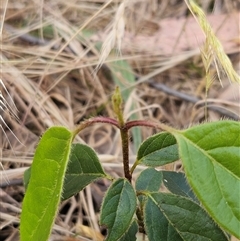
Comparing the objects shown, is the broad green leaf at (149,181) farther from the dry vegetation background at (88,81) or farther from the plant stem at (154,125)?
the dry vegetation background at (88,81)

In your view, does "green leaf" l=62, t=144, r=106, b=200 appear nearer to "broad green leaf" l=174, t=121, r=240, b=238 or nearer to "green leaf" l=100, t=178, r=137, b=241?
"green leaf" l=100, t=178, r=137, b=241

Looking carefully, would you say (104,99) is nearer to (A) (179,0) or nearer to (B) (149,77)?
(B) (149,77)

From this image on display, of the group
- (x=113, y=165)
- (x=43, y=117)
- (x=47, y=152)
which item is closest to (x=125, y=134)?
(x=47, y=152)

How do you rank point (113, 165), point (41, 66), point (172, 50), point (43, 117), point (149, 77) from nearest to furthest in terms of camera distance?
point (113, 165), point (43, 117), point (41, 66), point (149, 77), point (172, 50)

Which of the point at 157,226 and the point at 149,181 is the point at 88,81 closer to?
the point at 149,181

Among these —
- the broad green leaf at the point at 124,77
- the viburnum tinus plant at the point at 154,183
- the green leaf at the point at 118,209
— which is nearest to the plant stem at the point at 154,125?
the viburnum tinus plant at the point at 154,183

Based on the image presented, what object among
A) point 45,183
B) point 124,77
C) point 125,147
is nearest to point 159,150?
point 125,147
